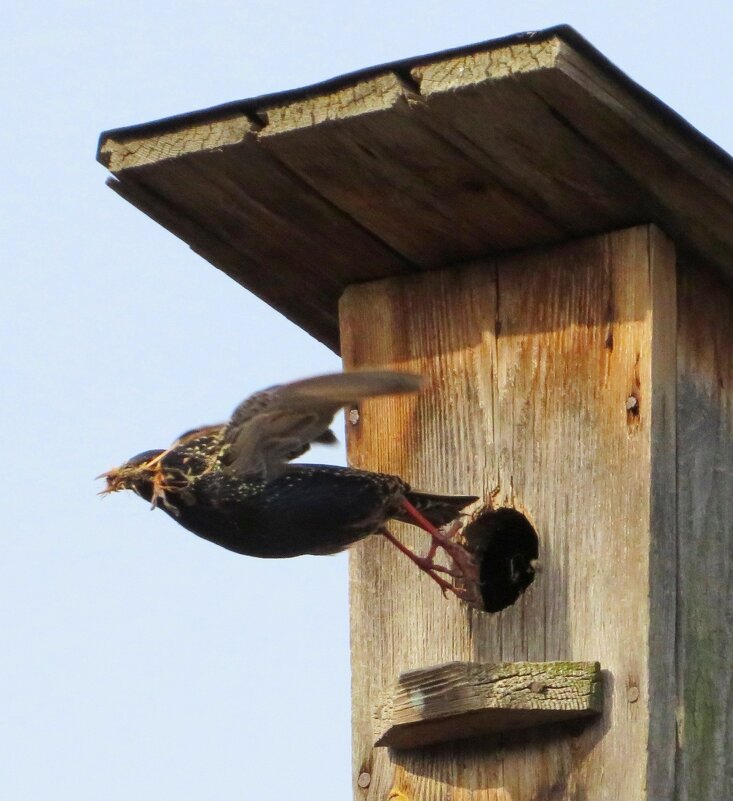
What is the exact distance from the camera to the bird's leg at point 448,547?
470cm

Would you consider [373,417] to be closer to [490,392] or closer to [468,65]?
[490,392]

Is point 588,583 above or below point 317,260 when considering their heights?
below

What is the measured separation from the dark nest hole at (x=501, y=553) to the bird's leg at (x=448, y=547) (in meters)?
0.08

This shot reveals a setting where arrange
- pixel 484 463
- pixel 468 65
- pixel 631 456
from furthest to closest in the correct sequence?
1. pixel 484 463
2. pixel 631 456
3. pixel 468 65

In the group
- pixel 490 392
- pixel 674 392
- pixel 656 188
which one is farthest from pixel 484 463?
pixel 656 188

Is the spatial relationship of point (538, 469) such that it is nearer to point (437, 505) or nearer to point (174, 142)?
point (437, 505)

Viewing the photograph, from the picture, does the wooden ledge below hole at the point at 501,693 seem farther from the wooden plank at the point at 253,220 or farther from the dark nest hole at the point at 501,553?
the wooden plank at the point at 253,220

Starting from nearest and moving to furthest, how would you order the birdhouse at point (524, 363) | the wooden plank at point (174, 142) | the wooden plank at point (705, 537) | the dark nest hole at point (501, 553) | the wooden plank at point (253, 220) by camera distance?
the birdhouse at point (524, 363) < the wooden plank at point (705, 537) < the wooden plank at point (174, 142) < the wooden plank at point (253, 220) < the dark nest hole at point (501, 553)

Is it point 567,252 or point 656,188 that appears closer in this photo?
point 656,188

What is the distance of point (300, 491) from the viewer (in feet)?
15.4

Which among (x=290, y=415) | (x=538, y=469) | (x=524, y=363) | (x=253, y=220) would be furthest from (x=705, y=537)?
(x=253, y=220)

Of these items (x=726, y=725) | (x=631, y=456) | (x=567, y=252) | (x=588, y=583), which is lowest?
(x=726, y=725)

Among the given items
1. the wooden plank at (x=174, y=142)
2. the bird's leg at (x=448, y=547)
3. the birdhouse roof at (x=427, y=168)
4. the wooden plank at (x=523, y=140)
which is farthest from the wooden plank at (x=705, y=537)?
the wooden plank at (x=174, y=142)

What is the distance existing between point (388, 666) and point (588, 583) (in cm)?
61
